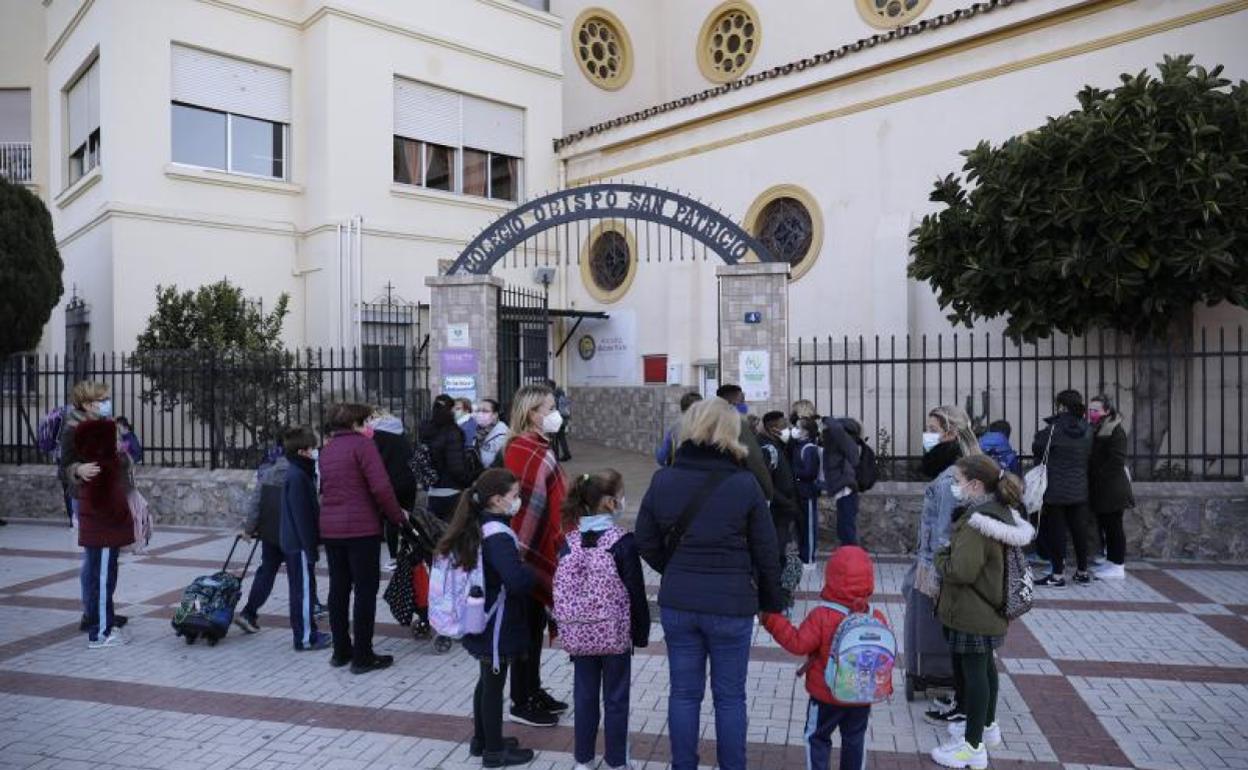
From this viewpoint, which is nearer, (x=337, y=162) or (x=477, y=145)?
(x=337, y=162)

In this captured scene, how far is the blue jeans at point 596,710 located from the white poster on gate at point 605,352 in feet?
45.1

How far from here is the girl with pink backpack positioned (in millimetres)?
Result: 3975

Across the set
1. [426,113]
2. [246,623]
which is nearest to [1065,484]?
[246,623]

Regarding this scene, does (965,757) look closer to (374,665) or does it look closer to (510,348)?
(374,665)

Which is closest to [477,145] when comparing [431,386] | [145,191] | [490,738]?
[145,191]

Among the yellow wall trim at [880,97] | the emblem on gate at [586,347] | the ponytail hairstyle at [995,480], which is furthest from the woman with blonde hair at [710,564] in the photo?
the emblem on gate at [586,347]

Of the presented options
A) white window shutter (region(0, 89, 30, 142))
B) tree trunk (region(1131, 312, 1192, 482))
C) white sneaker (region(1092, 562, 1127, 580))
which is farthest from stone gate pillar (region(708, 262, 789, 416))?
white window shutter (region(0, 89, 30, 142))

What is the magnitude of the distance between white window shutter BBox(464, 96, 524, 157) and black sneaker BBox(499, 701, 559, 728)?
14.7 metres

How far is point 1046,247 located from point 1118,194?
837 millimetres

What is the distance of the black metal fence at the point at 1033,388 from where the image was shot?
9.97m

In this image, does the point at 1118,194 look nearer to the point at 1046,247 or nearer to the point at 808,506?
the point at 1046,247

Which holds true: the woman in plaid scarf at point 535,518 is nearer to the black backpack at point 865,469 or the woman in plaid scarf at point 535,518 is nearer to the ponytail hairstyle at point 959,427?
the ponytail hairstyle at point 959,427

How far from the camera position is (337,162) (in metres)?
15.9

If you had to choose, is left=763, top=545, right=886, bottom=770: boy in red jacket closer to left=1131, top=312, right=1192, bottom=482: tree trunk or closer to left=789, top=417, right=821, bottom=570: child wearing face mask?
left=789, top=417, right=821, bottom=570: child wearing face mask
